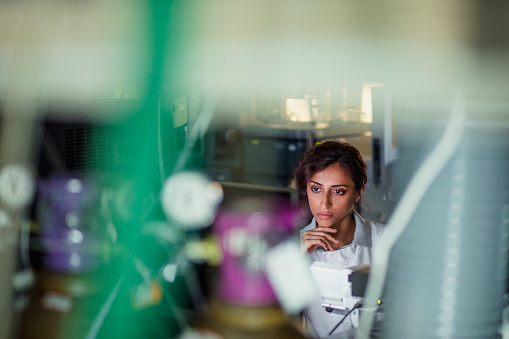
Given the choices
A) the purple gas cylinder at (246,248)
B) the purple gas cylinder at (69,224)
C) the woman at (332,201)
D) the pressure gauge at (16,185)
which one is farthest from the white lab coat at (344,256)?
the pressure gauge at (16,185)

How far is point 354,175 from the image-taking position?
1113mm

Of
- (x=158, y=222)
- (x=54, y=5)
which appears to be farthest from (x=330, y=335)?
(x=54, y=5)

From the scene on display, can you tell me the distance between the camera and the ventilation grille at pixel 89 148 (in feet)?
2.33

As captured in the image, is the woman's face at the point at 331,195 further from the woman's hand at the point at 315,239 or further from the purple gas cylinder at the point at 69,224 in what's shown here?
the purple gas cylinder at the point at 69,224

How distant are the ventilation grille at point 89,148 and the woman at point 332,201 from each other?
0.49m

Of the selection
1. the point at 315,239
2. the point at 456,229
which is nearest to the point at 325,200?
the point at 315,239

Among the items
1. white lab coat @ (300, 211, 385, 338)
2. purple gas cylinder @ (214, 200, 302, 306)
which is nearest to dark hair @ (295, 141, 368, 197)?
white lab coat @ (300, 211, 385, 338)

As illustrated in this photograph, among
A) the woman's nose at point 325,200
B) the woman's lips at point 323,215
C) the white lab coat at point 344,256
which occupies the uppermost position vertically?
the woman's nose at point 325,200

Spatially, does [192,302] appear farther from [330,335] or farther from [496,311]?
[496,311]

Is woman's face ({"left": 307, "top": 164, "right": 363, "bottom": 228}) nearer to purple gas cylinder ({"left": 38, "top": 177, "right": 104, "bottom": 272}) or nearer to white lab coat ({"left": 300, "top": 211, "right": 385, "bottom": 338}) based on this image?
white lab coat ({"left": 300, "top": 211, "right": 385, "bottom": 338})

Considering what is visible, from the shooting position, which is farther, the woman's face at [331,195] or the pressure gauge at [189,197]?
the woman's face at [331,195]

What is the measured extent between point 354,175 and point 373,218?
0.15 meters

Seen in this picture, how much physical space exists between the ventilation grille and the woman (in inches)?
19.4

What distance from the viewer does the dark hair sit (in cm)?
114
